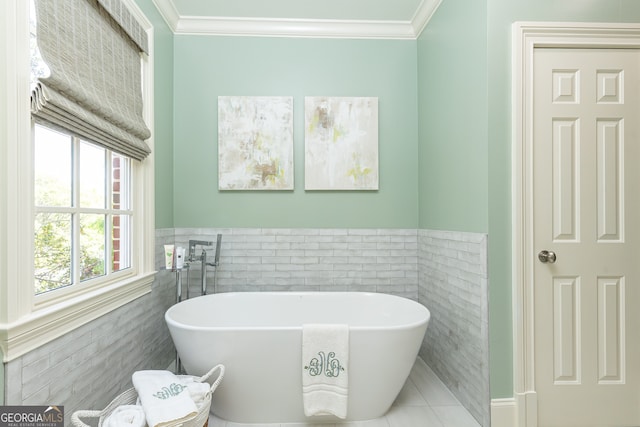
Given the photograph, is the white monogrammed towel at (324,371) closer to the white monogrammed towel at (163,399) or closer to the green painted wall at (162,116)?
the white monogrammed towel at (163,399)

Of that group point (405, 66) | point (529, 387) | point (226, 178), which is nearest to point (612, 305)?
point (529, 387)

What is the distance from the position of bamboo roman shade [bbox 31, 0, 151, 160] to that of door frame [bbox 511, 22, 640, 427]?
2103mm

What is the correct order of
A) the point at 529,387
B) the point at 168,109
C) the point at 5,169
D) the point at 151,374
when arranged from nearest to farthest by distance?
the point at 5,169, the point at 151,374, the point at 529,387, the point at 168,109

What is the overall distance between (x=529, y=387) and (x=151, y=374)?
196 centimetres

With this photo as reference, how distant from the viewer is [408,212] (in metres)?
2.96

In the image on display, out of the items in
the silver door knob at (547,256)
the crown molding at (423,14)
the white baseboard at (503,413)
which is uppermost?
the crown molding at (423,14)

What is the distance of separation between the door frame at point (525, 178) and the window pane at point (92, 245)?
2.21 meters

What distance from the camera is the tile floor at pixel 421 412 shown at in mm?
1954

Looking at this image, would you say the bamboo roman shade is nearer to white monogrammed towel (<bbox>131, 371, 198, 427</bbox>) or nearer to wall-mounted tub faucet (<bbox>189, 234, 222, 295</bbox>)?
wall-mounted tub faucet (<bbox>189, 234, 222, 295</bbox>)

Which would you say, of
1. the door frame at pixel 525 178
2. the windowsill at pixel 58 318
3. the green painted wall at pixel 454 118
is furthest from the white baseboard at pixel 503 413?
the windowsill at pixel 58 318

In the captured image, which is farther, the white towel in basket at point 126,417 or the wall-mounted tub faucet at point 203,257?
the wall-mounted tub faucet at point 203,257

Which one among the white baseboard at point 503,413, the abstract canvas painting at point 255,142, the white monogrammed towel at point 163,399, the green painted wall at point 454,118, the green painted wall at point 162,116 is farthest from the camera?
the abstract canvas painting at point 255,142

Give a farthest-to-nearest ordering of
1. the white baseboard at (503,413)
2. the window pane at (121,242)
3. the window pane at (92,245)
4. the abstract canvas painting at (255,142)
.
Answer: the abstract canvas painting at (255,142) → the window pane at (121,242) → the white baseboard at (503,413) → the window pane at (92,245)

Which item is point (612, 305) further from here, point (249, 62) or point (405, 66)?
point (249, 62)
